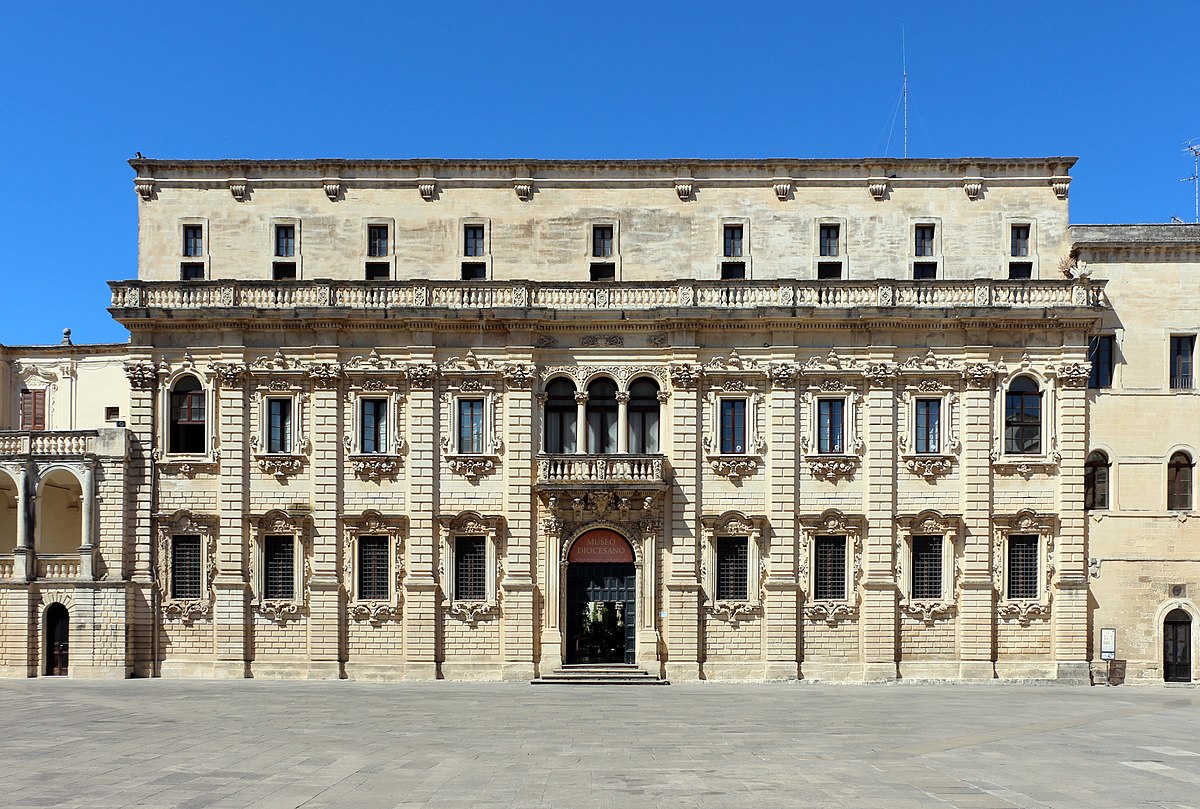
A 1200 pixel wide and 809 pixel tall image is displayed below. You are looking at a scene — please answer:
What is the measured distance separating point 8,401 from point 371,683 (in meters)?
19.9

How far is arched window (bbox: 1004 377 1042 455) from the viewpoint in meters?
35.4

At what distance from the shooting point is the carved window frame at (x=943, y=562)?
3488cm

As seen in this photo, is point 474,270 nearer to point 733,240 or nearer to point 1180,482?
point 733,240

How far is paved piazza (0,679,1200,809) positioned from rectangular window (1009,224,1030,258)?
15879mm

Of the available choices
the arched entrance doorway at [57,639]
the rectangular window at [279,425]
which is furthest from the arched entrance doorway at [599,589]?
the arched entrance doorway at [57,639]

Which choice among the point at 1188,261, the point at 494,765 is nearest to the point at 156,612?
the point at 494,765

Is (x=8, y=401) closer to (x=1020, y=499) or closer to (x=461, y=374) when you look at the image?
(x=461, y=374)

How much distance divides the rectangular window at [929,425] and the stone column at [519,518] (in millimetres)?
13911

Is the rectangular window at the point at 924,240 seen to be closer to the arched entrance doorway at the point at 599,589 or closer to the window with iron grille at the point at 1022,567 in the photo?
the window with iron grille at the point at 1022,567

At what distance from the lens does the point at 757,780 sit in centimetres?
1838

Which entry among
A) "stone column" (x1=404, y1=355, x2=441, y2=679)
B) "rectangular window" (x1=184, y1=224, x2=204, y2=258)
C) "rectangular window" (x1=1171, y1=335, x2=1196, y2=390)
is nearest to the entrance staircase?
"stone column" (x1=404, y1=355, x2=441, y2=679)

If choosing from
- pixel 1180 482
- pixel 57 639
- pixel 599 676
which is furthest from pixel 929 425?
pixel 57 639

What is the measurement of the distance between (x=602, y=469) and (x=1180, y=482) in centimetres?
2131

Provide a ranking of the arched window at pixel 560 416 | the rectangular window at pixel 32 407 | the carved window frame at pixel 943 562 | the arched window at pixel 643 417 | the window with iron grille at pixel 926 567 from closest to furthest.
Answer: the carved window frame at pixel 943 562, the window with iron grille at pixel 926 567, the arched window at pixel 643 417, the arched window at pixel 560 416, the rectangular window at pixel 32 407
